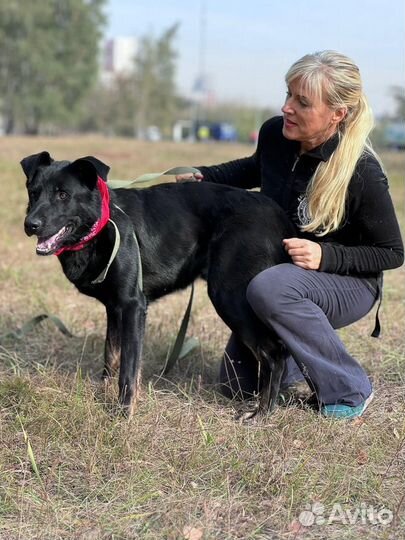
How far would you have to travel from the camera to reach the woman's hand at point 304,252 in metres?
3.41

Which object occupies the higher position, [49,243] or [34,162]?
[34,162]

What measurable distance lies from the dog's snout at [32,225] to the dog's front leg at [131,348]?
0.63m

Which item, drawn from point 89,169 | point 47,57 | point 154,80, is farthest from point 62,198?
point 154,80

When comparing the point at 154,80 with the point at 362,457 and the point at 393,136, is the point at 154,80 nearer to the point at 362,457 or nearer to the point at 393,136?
the point at 393,136

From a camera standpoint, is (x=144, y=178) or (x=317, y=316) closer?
(x=317, y=316)

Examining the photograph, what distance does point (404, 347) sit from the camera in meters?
4.68

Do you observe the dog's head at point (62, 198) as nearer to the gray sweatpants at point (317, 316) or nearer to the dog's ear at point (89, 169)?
the dog's ear at point (89, 169)

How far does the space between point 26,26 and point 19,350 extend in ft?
158

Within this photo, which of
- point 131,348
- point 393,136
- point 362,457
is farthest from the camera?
point 393,136

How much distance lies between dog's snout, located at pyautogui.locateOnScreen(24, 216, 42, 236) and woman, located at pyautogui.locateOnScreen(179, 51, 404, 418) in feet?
3.57

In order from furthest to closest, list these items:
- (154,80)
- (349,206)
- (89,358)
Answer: (154,80)
(89,358)
(349,206)

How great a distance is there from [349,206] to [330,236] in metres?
0.23

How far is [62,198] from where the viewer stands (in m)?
3.39

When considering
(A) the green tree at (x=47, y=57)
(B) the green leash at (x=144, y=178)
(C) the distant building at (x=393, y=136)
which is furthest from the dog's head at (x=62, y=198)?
(A) the green tree at (x=47, y=57)
